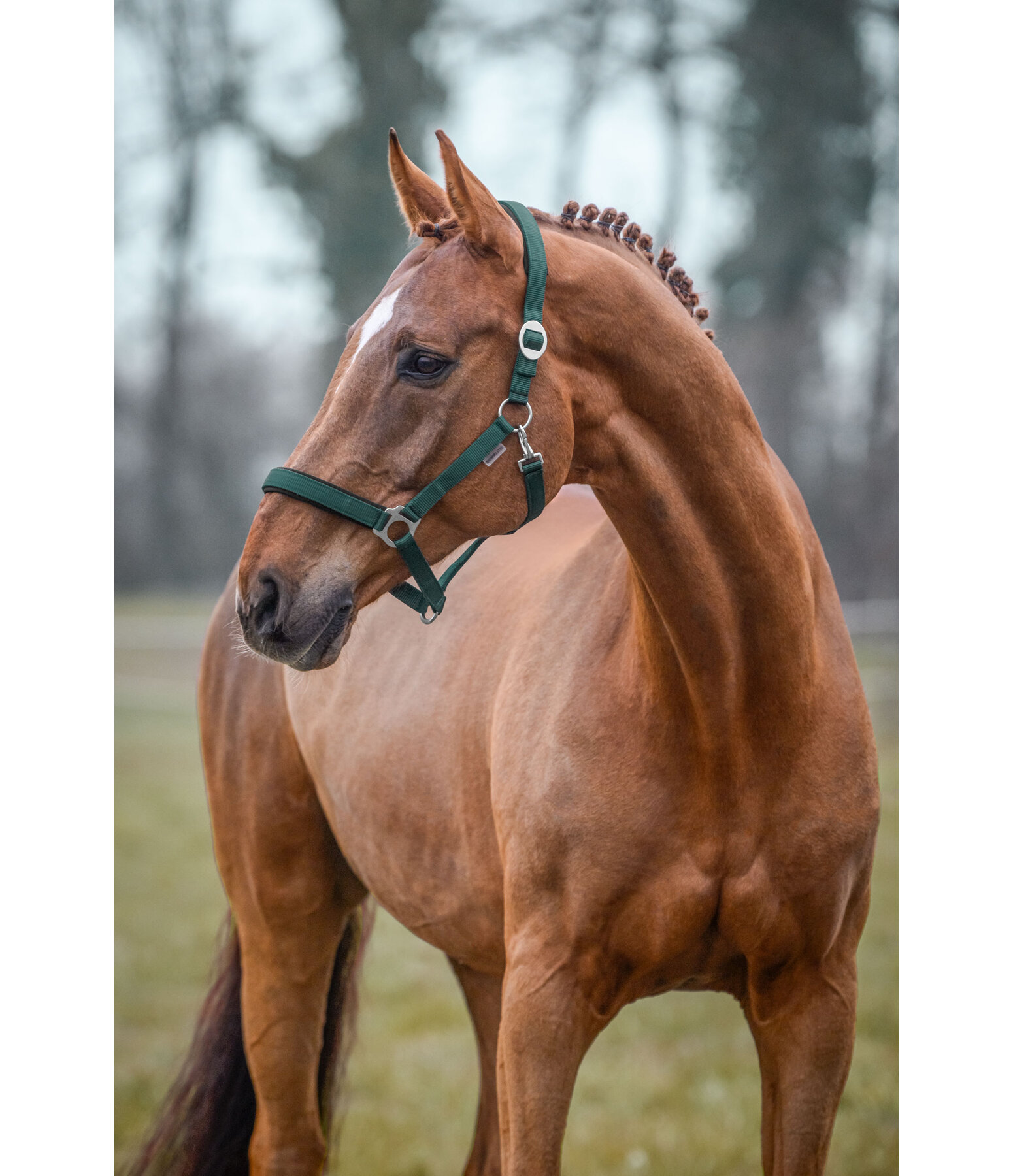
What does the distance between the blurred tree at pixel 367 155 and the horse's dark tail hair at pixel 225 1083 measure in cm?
190

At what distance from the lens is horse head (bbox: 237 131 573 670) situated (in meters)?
1.04

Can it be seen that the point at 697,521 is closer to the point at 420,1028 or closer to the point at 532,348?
the point at 532,348

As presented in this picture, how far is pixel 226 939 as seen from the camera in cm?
206

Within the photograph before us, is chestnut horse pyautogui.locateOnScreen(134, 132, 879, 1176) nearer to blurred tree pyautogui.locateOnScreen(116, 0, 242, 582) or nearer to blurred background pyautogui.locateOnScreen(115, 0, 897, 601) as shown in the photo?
blurred background pyautogui.locateOnScreen(115, 0, 897, 601)

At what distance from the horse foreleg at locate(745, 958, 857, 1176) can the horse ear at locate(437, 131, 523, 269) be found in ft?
2.89

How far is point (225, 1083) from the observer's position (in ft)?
6.56

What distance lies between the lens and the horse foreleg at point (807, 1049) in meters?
1.29

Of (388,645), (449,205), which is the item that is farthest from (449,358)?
(388,645)

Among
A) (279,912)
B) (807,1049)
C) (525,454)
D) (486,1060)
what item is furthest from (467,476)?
(486,1060)

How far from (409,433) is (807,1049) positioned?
862mm

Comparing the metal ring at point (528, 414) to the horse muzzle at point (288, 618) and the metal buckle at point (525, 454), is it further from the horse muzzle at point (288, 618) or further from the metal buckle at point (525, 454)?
the horse muzzle at point (288, 618)

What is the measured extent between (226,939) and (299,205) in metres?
1.98

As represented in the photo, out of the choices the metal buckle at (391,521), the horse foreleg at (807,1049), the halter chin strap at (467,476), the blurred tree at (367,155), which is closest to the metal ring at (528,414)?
the halter chin strap at (467,476)

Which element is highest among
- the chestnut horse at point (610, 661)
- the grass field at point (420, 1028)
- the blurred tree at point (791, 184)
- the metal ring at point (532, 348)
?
the blurred tree at point (791, 184)
